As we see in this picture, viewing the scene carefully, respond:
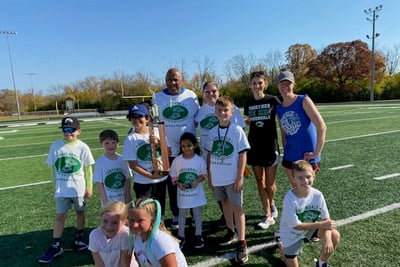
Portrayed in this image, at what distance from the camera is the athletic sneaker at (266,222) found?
411 cm

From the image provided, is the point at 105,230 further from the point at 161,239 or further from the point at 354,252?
the point at 354,252

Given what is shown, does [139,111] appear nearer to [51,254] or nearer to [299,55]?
[51,254]

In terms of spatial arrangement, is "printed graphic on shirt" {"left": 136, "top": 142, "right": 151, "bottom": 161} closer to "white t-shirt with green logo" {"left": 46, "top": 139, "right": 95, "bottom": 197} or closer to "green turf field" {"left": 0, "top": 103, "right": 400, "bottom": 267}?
"white t-shirt with green logo" {"left": 46, "top": 139, "right": 95, "bottom": 197}

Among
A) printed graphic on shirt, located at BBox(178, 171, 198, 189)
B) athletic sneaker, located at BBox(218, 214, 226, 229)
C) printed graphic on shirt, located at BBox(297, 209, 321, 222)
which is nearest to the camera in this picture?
printed graphic on shirt, located at BBox(297, 209, 321, 222)

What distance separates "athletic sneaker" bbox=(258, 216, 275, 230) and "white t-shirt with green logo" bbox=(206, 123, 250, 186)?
103 centimetres

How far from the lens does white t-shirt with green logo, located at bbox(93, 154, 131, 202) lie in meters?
3.56

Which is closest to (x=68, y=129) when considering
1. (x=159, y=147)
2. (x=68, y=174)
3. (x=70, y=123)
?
(x=70, y=123)

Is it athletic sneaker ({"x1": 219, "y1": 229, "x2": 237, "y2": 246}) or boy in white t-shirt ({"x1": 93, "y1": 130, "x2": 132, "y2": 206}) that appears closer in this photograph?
boy in white t-shirt ({"x1": 93, "y1": 130, "x2": 132, "y2": 206})

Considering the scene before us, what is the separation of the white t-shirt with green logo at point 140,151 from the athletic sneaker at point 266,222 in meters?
1.47

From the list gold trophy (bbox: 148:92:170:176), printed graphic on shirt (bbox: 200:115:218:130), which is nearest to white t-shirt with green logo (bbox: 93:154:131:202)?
gold trophy (bbox: 148:92:170:176)

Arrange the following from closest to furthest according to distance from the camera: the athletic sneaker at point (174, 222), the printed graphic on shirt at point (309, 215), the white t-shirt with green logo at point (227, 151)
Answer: the printed graphic on shirt at point (309, 215)
the white t-shirt with green logo at point (227, 151)
the athletic sneaker at point (174, 222)

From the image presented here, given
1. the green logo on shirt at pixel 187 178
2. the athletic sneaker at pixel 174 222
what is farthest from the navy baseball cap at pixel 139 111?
the athletic sneaker at pixel 174 222

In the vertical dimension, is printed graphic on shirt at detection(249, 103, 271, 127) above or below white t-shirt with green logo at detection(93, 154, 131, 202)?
above

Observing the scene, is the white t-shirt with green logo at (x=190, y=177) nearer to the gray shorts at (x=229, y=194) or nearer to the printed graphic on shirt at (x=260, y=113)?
the gray shorts at (x=229, y=194)
